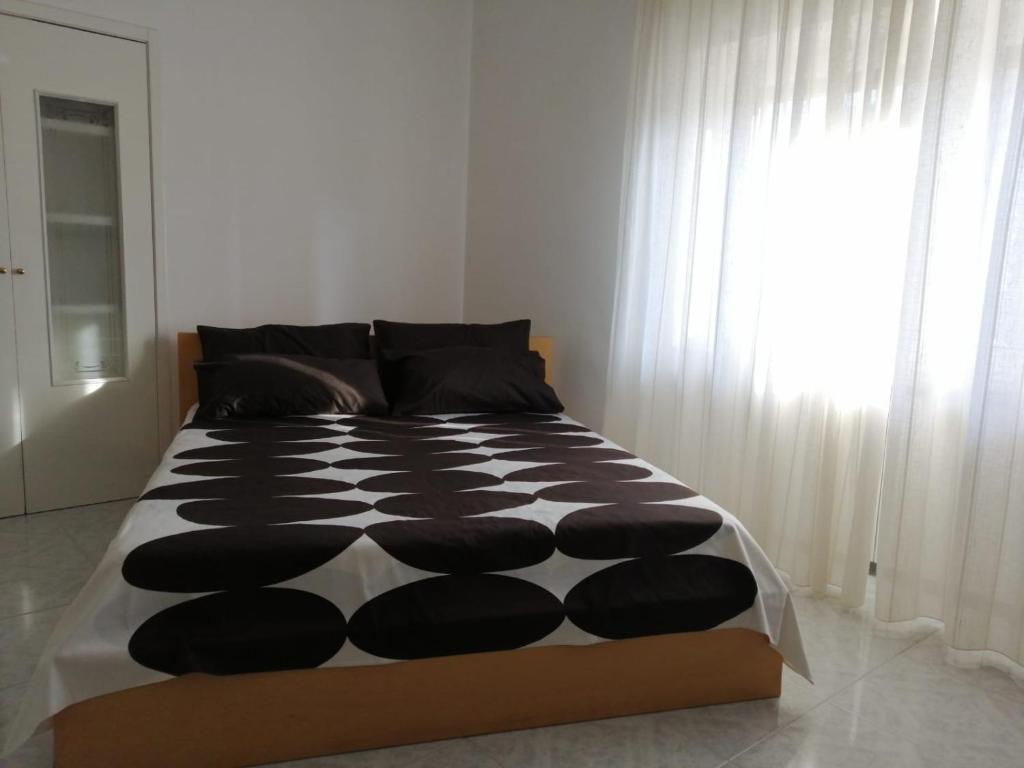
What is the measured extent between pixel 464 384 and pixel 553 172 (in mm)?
1230

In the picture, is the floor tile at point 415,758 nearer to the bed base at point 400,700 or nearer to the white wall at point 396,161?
the bed base at point 400,700

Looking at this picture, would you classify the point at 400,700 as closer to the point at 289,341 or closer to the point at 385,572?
the point at 385,572

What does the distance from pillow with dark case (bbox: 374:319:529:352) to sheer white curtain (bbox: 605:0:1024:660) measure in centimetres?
49

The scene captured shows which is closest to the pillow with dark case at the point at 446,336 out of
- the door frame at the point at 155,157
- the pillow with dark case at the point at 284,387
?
the pillow with dark case at the point at 284,387

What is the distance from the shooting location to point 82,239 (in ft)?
10.6

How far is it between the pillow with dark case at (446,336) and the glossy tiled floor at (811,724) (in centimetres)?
154

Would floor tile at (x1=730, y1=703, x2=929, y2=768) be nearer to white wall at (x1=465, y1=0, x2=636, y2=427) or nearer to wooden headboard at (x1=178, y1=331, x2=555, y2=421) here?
white wall at (x1=465, y1=0, x2=636, y2=427)

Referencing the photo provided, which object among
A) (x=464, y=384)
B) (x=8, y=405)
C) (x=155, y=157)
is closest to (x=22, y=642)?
(x=8, y=405)

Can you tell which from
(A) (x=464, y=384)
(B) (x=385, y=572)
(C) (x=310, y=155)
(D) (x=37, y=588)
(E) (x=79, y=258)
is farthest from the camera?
(C) (x=310, y=155)

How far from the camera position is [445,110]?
13.3ft

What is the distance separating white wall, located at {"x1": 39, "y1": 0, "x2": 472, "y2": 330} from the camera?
3.38 meters

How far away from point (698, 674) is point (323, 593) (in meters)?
0.93

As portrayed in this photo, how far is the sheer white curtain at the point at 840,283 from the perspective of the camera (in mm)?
2135

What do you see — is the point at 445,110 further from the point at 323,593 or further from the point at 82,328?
the point at 323,593
